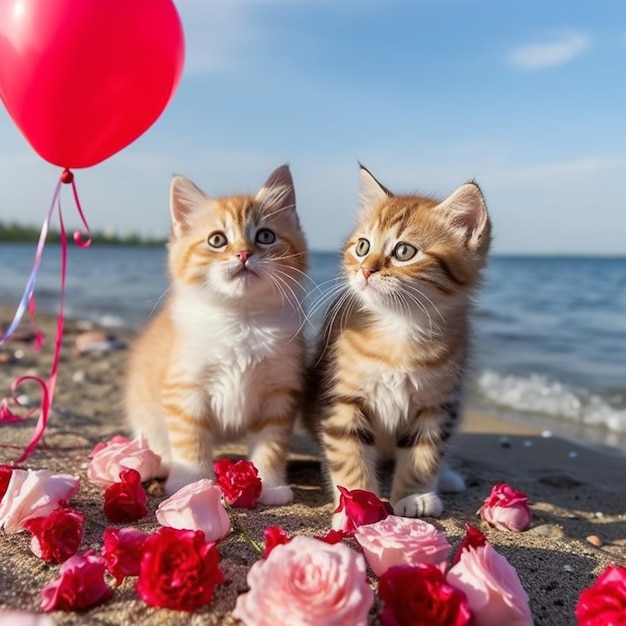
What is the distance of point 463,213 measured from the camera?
1.84m

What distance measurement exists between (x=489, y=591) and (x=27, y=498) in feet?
3.59

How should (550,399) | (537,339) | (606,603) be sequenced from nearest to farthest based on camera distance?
(606,603), (550,399), (537,339)

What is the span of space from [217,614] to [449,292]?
1053 mm

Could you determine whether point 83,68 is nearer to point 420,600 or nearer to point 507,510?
point 420,600

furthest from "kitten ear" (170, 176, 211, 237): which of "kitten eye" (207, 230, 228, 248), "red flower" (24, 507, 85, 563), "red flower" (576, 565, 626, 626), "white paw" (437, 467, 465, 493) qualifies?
"red flower" (576, 565, 626, 626)

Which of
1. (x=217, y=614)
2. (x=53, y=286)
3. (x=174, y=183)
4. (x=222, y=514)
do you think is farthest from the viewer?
(x=53, y=286)

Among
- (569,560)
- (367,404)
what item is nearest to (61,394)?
(367,404)

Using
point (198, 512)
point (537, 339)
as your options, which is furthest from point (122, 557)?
point (537, 339)

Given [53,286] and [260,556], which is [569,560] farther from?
[53,286]

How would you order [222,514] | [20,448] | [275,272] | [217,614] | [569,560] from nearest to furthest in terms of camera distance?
[217,614]
[222,514]
[569,560]
[275,272]
[20,448]

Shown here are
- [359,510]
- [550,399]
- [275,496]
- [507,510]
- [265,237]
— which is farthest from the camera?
[550,399]

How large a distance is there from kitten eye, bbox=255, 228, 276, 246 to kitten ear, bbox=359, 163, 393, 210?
13.0 inches

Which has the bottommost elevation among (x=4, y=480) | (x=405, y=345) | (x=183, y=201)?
(x=4, y=480)

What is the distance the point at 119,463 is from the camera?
6.40 feet
